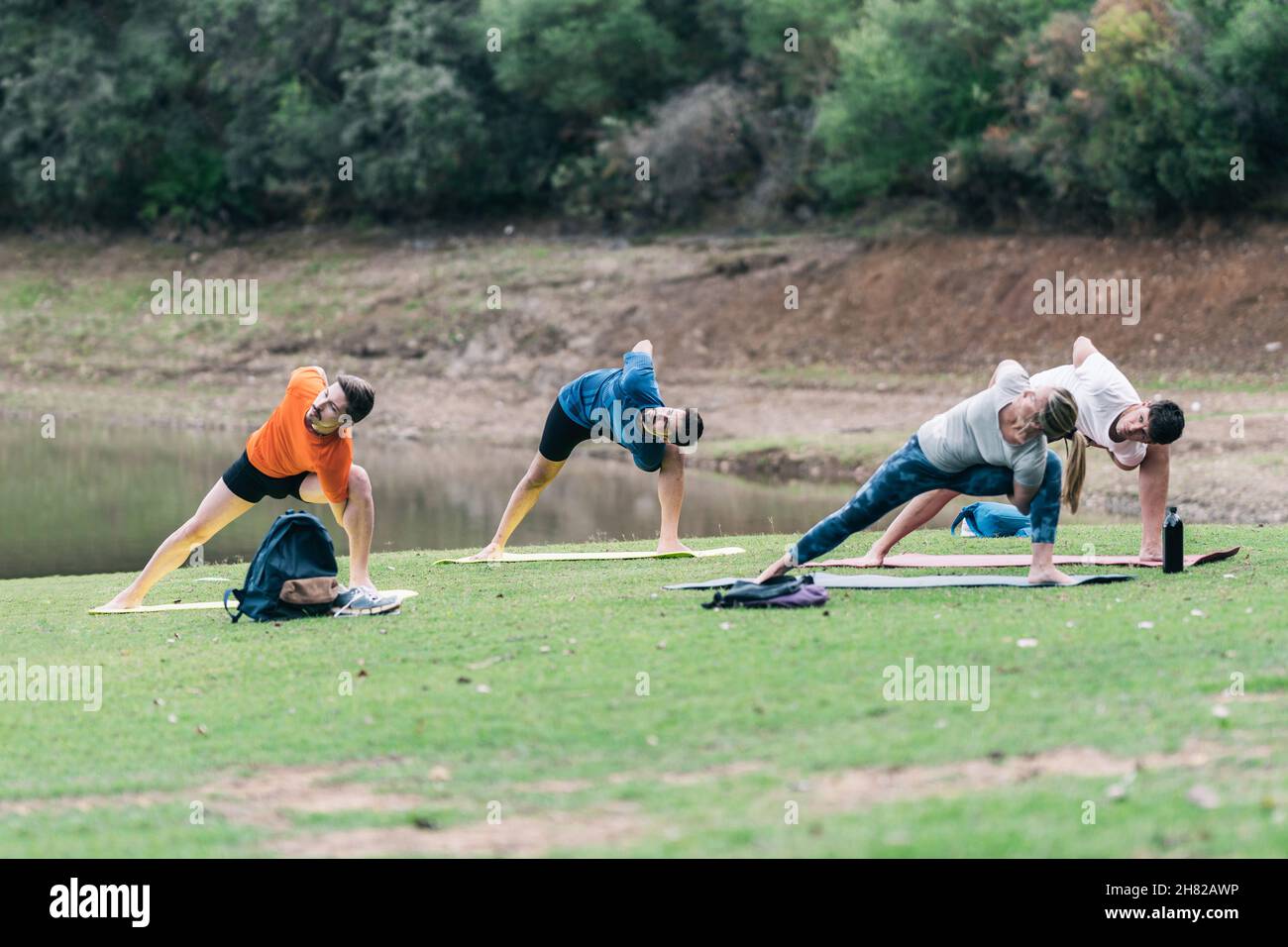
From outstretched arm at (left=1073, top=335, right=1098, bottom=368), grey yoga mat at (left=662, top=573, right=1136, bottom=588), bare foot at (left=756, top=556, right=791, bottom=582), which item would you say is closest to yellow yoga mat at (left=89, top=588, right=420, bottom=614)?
grey yoga mat at (left=662, top=573, right=1136, bottom=588)

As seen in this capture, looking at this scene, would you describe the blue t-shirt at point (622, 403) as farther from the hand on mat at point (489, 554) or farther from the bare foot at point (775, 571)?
Answer: the bare foot at point (775, 571)

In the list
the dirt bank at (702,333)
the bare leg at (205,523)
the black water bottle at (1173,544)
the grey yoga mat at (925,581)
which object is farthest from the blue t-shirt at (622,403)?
the dirt bank at (702,333)

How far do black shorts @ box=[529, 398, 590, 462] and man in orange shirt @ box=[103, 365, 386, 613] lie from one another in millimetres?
2514

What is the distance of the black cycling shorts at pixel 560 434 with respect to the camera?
1273 cm

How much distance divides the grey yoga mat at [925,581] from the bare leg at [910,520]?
720 mm

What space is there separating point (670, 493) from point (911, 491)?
315 cm

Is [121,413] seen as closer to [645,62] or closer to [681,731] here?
[645,62]

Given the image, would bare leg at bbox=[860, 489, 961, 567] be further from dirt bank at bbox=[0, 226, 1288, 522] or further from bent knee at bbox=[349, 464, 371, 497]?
dirt bank at bbox=[0, 226, 1288, 522]

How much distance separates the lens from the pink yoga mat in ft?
37.3

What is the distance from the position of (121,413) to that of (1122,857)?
3146 cm

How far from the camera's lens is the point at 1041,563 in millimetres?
10117
